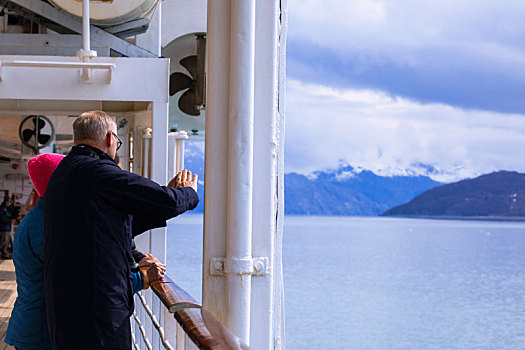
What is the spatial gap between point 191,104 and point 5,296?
3229 mm

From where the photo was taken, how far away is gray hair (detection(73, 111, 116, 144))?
2.05m

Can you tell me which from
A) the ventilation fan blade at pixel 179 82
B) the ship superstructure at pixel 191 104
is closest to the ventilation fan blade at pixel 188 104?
the ship superstructure at pixel 191 104

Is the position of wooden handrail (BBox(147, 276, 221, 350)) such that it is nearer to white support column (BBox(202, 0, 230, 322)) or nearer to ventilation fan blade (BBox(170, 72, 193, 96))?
white support column (BBox(202, 0, 230, 322))

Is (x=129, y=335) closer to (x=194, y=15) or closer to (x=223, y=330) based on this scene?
(x=223, y=330)

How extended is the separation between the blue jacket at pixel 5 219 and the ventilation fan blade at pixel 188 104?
6054 mm

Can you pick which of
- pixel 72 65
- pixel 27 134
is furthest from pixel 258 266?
pixel 27 134

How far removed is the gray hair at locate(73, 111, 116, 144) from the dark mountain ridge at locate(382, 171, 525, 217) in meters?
76.7

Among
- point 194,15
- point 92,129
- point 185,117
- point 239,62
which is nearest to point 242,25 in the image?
point 239,62

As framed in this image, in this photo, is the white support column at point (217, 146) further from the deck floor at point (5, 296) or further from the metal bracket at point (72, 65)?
the metal bracket at point (72, 65)

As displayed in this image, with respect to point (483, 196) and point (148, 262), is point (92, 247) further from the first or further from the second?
point (483, 196)

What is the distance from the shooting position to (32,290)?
2119 millimetres

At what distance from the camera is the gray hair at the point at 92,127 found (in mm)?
2047

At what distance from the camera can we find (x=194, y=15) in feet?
33.6

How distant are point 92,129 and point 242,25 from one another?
0.47 metres
